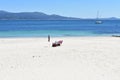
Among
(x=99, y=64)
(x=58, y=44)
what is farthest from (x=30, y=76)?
(x=58, y=44)

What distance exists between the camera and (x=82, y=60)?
11562mm

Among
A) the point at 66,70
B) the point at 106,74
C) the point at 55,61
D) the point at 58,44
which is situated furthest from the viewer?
the point at 58,44

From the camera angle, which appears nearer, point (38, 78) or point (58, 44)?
point (38, 78)

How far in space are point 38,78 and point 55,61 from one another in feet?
10.5

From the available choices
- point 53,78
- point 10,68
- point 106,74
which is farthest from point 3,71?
point 106,74

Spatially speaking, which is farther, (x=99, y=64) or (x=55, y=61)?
(x=55, y=61)

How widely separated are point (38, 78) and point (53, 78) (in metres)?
0.52

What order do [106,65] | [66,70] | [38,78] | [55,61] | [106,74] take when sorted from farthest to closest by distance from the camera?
[55,61] < [106,65] < [66,70] < [106,74] < [38,78]

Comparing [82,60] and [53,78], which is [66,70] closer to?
[53,78]

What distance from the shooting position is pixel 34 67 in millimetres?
10133

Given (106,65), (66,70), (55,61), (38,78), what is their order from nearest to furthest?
(38,78), (66,70), (106,65), (55,61)

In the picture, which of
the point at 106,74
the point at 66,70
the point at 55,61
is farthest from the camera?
the point at 55,61

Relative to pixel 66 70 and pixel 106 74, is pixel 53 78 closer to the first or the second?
pixel 66 70

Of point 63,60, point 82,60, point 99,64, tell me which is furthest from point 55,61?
point 99,64
